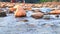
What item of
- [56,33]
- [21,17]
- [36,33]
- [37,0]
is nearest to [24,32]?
[36,33]

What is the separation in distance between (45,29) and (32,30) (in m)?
0.34

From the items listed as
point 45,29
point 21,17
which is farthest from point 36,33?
point 21,17

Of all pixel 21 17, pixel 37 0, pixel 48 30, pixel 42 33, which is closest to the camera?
pixel 42 33

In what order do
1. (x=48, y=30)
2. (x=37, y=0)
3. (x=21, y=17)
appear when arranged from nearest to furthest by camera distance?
(x=48, y=30), (x=21, y=17), (x=37, y=0)

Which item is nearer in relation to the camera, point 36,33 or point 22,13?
point 36,33

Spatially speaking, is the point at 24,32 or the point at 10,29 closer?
the point at 24,32

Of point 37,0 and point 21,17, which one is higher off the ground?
point 21,17

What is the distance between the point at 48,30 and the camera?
18.9ft

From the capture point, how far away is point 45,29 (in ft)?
19.4

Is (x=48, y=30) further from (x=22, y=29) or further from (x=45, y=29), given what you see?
(x=22, y=29)

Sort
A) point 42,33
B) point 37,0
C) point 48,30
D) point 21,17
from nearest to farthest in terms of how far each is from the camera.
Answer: point 42,33 → point 48,30 → point 21,17 → point 37,0

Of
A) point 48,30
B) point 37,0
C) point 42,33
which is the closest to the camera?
point 42,33

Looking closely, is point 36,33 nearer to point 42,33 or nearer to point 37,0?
point 42,33

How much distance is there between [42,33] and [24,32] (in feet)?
1.35
